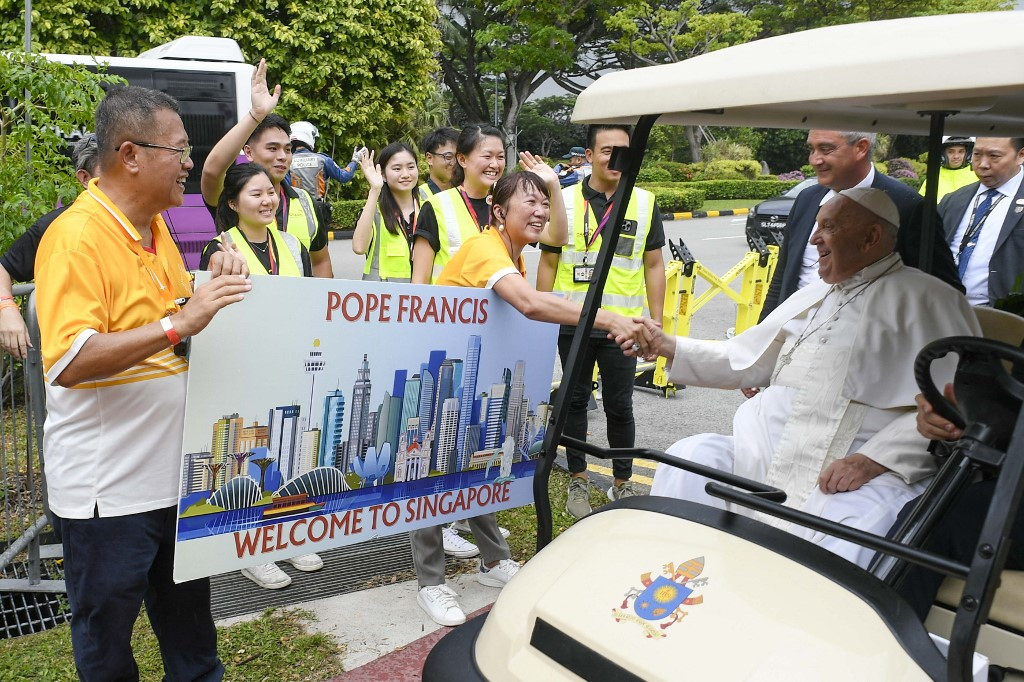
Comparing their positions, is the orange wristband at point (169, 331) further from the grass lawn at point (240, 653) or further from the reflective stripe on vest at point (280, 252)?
the grass lawn at point (240, 653)

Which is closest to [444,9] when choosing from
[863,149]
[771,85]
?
[863,149]

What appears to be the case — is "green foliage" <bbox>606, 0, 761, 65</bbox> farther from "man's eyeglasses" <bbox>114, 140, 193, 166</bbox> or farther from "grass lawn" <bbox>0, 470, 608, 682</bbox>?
"man's eyeglasses" <bbox>114, 140, 193, 166</bbox>

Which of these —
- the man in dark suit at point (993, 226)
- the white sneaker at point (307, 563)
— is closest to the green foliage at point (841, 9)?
the man in dark suit at point (993, 226)

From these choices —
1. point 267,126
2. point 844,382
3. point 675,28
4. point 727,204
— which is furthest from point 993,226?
point 675,28

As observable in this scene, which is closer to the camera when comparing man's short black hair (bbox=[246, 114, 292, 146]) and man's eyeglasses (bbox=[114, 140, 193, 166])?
man's eyeglasses (bbox=[114, 140, 193, 166])

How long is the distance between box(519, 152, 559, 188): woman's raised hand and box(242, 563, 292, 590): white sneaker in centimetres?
210

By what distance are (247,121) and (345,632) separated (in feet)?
7.00

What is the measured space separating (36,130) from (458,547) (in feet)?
9.78

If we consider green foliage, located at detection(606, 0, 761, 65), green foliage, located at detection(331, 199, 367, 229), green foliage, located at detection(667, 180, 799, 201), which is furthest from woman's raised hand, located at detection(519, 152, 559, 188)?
green foliage, located at detection(606, 0, 761, 65)

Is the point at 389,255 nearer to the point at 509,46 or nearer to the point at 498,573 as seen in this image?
the point at 498,573

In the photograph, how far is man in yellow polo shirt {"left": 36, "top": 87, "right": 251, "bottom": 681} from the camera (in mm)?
2354

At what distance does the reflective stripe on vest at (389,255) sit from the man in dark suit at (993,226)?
122 inches

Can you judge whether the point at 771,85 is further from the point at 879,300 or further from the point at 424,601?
the point at 424,601

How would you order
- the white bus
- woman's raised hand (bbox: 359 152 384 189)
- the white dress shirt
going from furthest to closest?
the white bus → woman's raised hand (bbox: 359 152 384 189) → the white dress shirt
